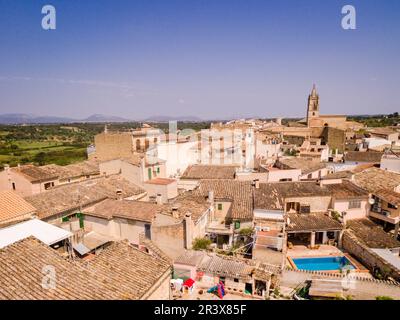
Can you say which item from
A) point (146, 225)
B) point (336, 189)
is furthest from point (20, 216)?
point (336, 189)

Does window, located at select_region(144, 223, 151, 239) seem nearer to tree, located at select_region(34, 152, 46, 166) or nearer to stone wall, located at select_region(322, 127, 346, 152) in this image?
stone wall, located at select_region(322, 127, 346, 152)

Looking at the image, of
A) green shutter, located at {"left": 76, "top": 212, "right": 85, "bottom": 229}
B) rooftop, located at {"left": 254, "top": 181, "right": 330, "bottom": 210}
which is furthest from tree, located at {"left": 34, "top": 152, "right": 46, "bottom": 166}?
rooftop, located at {"left": 254, "top": 181, "right": 330, "bottom": 210}

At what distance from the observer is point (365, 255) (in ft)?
57.0

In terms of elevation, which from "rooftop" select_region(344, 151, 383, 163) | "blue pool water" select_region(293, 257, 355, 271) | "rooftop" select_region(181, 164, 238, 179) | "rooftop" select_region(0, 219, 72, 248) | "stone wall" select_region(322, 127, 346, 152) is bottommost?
"blue pool water" select_region(293, 257, 355, 271)

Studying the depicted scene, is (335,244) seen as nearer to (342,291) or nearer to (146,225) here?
(342,291)

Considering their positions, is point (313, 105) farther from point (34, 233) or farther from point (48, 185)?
point (34, 233)

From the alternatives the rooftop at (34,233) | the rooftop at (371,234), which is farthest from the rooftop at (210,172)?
the rooftop at (34,233)

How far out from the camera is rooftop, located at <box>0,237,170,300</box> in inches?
287

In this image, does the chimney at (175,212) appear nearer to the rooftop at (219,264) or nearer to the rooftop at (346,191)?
the rooftop at (219,264)

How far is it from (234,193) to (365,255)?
952cm

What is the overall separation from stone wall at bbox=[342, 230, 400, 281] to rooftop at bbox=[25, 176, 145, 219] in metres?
16.4

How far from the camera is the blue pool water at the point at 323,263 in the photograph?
1766cm

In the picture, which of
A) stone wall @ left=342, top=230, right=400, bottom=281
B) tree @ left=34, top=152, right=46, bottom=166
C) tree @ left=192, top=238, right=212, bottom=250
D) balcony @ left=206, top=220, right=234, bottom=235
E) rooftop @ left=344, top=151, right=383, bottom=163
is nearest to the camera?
stone wall @ left=342, top=230, right=400, bottom=281

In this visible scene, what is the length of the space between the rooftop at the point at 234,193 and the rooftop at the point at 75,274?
35.3 ft
